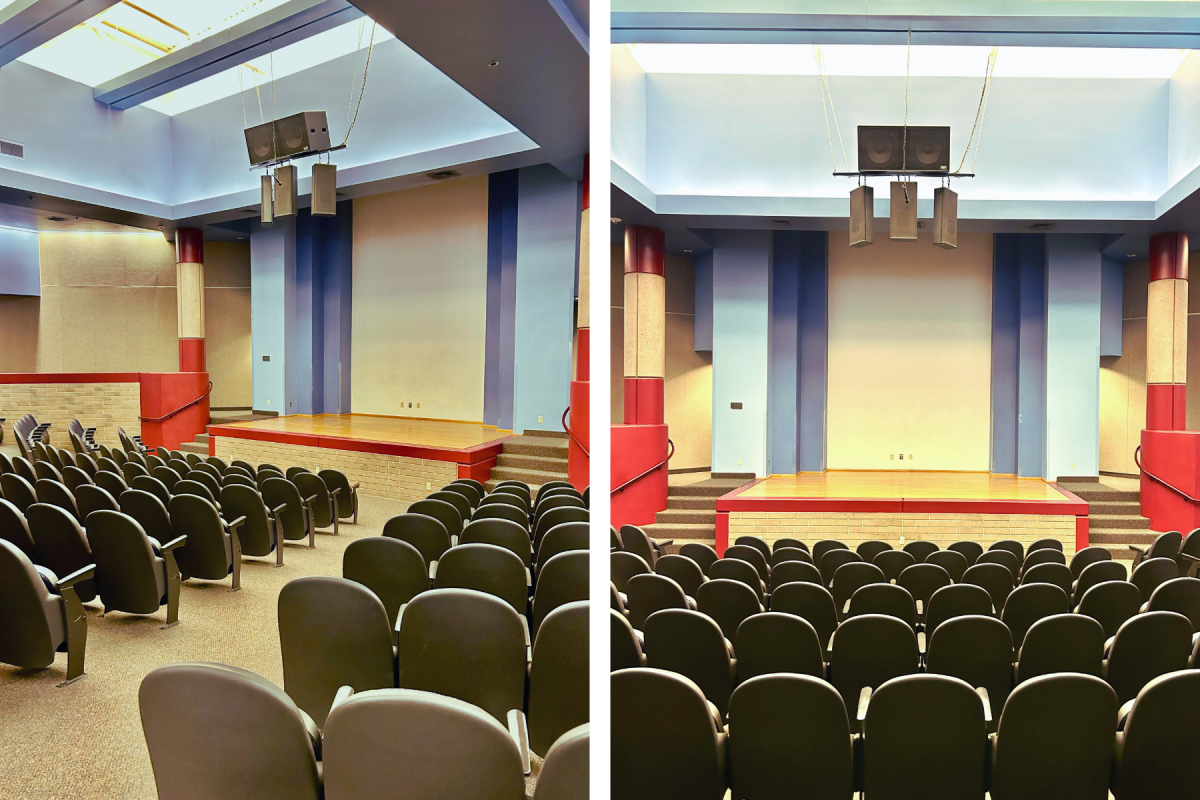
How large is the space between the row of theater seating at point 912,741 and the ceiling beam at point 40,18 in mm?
8439

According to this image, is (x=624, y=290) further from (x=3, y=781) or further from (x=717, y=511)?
(x=3, y=781)

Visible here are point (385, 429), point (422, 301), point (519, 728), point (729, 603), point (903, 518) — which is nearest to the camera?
point (519, 728)

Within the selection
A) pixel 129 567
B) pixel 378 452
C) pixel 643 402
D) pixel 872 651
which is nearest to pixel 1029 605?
pixel 872 651

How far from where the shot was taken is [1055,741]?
1.90 m

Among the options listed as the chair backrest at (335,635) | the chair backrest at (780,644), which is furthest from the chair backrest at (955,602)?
the chair backrest at (335,635)

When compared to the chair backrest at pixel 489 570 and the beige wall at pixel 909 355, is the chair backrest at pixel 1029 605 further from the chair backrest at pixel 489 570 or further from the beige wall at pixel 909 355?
the beige wall at pixel 909 355

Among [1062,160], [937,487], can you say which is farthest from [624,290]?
[1062,160]

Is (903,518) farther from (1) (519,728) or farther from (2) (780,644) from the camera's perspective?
(1) (519,728)

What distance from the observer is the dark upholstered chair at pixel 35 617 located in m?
2.72

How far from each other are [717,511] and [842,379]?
4424 mm

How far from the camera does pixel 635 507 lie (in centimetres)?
830

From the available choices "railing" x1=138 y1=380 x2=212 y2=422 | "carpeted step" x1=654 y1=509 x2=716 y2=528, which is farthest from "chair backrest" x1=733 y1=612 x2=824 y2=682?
"railing" x1=138 y1=380 x2=212 y2=422

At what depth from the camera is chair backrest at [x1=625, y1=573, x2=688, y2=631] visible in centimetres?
324

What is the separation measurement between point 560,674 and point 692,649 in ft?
2.43
